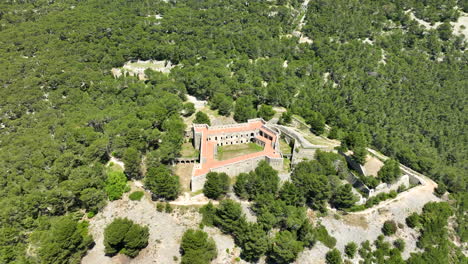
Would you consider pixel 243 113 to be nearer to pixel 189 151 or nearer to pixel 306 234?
pixel 189 151

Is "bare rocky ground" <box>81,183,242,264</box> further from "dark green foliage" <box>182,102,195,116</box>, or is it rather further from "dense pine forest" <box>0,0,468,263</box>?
"dark green foliage" <box>182,102,195,116</box>

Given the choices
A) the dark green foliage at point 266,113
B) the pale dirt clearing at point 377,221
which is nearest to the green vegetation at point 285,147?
the dark green foliage at point 266,113

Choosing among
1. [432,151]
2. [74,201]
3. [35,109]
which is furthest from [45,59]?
[432,151]

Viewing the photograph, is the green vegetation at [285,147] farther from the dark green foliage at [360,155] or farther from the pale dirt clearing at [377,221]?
the pale dirt clearing at [377,221]

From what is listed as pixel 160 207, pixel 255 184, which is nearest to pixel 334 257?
pixel 255 184

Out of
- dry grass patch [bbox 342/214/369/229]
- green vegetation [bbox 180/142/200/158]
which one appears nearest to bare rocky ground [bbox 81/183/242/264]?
green vegetation [bbox 180/142/200/158]

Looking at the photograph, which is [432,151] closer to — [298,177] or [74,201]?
[298,177]
